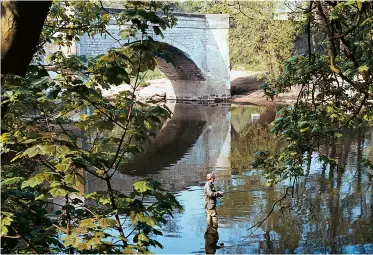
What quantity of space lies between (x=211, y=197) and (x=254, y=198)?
8.37ft


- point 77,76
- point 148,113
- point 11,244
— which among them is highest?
point 77,76

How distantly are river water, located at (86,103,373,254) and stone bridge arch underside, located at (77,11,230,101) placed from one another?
12696mm

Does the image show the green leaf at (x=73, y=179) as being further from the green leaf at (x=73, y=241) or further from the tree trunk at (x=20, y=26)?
the tree trunk at (x=20, y=26)

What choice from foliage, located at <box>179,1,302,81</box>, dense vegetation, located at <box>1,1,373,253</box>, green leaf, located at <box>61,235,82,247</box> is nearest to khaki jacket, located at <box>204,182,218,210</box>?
dense vegetation, located at <box>1,1,373,253</box>

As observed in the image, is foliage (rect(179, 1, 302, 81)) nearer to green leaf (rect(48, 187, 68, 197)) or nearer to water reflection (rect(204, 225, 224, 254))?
water reflection (rect(204, 225, 224, 254))

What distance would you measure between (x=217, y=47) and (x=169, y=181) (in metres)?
21.0

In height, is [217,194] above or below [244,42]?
below

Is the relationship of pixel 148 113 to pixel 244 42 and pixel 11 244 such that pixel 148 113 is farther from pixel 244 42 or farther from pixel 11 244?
pixel 244 42

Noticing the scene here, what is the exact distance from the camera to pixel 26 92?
2.50 meters

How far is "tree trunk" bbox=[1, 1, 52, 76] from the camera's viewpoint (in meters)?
2.18

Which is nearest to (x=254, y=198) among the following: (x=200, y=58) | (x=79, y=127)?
(x=79, y=127)

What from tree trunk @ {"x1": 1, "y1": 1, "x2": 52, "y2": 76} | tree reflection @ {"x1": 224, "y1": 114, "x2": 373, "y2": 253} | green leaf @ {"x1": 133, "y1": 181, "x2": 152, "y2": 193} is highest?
tree trunk @ {"x1": 1, "y1": 1, "x2": 52, "y2": 76}

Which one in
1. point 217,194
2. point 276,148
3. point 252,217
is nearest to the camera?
point 217,194

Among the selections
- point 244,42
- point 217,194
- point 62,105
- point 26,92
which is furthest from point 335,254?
point 244,42
